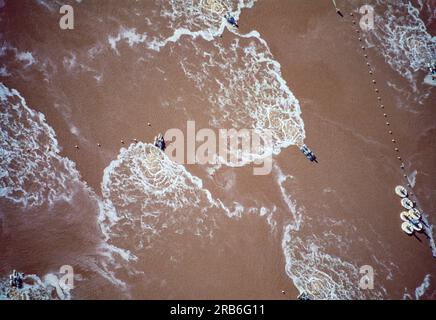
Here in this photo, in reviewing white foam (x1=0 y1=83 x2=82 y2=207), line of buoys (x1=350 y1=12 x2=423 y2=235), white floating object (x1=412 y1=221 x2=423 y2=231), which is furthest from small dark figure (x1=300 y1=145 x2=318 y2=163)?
white foam (x1=0 y1=83 x2=82 y2=207)

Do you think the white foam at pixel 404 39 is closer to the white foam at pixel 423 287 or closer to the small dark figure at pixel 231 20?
the small dark figure at pixel 231 20

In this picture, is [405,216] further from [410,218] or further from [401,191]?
[401,191]

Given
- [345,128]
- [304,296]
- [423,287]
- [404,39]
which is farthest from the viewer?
[404,39]

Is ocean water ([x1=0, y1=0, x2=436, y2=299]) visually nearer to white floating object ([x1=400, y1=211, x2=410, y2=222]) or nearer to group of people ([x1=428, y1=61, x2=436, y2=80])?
group of people ([x1=428, y1=61, x2=436, y2=80])

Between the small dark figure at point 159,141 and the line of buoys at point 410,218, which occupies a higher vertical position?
the small dark figure at point 159,141

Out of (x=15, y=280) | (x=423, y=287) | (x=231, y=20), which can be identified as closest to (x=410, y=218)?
(x=423, y=287)

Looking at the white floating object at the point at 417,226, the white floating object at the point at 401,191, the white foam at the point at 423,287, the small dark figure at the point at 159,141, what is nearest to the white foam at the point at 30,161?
the small dark figure at the point at 159,141

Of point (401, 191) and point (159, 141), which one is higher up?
point (159, 141)

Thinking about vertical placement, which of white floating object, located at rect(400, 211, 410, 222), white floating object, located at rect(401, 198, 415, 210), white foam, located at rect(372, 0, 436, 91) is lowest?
white floating object, located at rect(400, 211, 410, 222)
